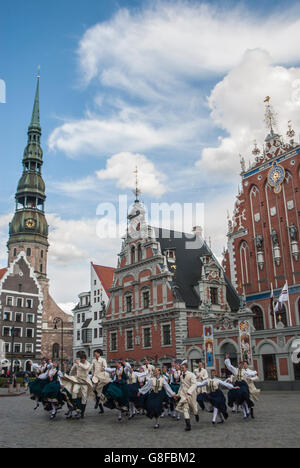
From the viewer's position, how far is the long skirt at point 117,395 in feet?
47.2

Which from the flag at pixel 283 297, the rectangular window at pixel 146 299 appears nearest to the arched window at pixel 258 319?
the flag at pixel 283 297

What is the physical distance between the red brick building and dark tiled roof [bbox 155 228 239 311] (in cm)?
366

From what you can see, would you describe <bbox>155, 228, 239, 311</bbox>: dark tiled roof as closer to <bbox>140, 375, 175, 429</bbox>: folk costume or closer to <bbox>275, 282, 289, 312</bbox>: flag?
<bbox>275, 282, 289, 312</bbox>: flag

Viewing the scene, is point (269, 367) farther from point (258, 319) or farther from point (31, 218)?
point (31, 218)

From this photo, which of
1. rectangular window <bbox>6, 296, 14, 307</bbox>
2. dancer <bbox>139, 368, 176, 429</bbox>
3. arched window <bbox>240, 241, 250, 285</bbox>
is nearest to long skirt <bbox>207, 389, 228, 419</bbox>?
dancer <bbox>139, 368, 176, 429</bbox>

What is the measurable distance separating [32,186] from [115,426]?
81158mm

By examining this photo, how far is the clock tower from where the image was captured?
87875mm

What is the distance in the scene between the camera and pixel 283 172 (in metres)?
33.9

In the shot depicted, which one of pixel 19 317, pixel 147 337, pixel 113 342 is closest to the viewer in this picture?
pixel 147 337

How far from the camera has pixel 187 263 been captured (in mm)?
41656

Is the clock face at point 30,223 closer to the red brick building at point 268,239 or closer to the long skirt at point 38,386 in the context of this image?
the red brick building at point 268,239

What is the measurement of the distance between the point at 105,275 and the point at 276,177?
3089 cm

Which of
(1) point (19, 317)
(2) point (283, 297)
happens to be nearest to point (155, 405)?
(2) point (283, 297)
